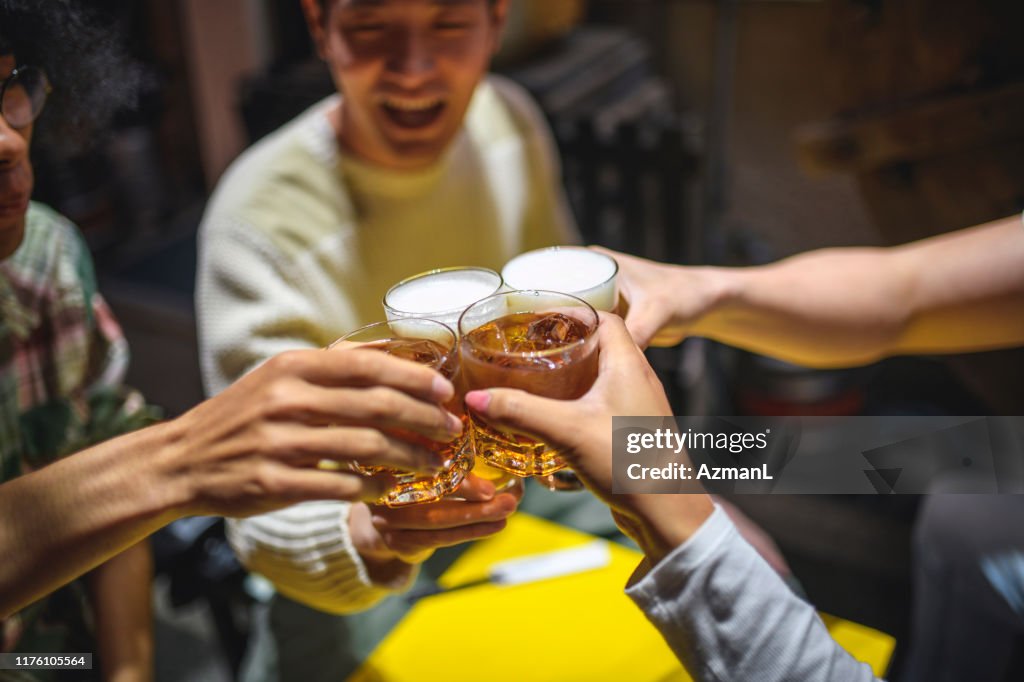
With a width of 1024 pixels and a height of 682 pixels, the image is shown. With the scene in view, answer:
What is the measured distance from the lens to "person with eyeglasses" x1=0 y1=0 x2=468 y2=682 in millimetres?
828

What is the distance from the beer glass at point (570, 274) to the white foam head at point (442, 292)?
5 cm

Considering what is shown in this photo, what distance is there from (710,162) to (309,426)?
3.09 meters

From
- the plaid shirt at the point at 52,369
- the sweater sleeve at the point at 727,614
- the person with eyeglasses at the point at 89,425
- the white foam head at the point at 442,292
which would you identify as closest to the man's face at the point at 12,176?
the person with eyeglasses at the point at 89,425

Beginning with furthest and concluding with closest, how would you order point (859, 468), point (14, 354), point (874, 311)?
point (874, 311)
point (14, 354)
point (859, 468)

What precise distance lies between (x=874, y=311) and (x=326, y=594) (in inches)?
52.1

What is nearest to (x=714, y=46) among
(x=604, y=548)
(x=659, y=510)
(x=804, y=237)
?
(x=804, y=237)

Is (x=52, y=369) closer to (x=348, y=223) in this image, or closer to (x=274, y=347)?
(x=274, y=347)

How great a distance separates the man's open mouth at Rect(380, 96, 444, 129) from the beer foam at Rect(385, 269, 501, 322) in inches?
23.1

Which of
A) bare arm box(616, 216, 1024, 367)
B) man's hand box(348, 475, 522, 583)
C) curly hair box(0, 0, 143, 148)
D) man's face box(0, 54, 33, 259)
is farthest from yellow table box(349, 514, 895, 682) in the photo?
curly hair box(0, 0, 143, 148)

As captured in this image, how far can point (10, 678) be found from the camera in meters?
1.30

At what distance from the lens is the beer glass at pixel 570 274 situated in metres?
1.19

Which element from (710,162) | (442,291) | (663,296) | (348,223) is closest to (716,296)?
(663,296)

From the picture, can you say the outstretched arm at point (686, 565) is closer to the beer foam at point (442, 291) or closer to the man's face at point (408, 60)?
the beer foam at point (442, 291)

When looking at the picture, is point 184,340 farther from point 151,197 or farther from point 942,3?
point 942,3
